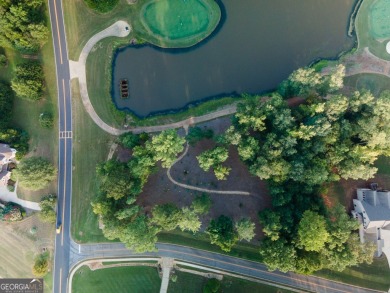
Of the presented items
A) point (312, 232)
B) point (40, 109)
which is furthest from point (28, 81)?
point (312, 232)

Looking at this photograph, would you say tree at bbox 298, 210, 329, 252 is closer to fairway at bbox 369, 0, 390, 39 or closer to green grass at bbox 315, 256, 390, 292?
green grass at bbox 315, 256, 390, 292

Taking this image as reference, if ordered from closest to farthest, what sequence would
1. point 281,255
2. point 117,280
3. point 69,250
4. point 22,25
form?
point 281,255 → point 22,25 → point 117,280 → point 69,250

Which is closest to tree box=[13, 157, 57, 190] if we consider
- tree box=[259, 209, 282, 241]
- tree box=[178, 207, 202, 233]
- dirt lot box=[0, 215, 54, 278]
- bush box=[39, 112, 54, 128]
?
bush box=[39, 112, 54, 128]

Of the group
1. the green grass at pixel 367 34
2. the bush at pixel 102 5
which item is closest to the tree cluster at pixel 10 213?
the bush at pixel 102 5

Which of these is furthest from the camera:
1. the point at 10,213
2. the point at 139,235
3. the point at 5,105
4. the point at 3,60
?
the point at 3,60

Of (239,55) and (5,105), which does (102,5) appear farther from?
(239,55)
